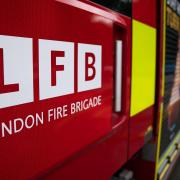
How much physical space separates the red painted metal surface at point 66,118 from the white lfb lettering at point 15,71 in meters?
0.01

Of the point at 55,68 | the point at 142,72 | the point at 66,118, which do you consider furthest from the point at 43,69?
the point at 142,72

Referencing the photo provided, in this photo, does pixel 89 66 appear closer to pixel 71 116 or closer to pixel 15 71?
pixel 71 116

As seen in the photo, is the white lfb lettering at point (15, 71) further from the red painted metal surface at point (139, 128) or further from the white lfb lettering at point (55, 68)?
the red painted metal surface at point (139, 128)

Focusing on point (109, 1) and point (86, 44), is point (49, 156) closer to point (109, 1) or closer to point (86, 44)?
point (86, 44)

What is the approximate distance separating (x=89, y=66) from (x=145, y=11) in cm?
76

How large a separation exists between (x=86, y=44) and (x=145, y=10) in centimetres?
76

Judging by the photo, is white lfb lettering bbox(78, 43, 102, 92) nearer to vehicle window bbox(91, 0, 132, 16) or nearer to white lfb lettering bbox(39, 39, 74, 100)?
white lfb lettering bbox(39, 39, 74, 100)

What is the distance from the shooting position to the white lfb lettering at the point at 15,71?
2.15 feet

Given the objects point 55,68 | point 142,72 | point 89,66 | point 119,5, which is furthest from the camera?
point 142,72

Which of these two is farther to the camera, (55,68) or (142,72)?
(142,72)

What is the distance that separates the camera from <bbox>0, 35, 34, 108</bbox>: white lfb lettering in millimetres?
656

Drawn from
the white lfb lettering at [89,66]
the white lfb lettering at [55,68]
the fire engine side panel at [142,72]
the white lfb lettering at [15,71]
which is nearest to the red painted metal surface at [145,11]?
the fire engine side panel at [142,72]

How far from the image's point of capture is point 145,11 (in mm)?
1589

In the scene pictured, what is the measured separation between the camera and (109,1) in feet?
3.68
